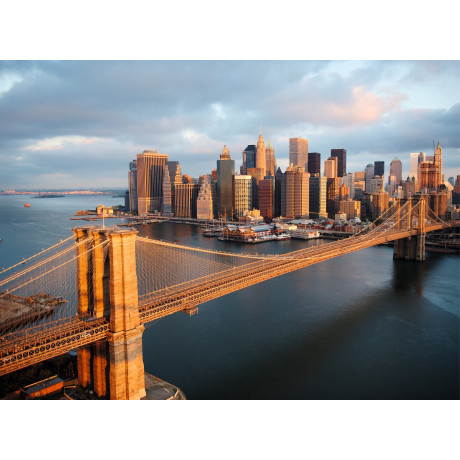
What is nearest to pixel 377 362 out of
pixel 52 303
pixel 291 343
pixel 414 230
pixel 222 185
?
pixel 291 343

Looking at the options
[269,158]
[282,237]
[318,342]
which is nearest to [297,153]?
[269,158]

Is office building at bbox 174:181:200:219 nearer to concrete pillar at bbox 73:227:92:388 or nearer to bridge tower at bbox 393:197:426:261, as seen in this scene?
bridge tower at bbox 393:197:426:261

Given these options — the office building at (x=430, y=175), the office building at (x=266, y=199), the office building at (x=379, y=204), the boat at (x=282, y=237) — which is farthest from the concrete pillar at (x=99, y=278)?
the office building at (x=430, y=175)

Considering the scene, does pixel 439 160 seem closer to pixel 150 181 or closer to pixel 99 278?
pixel 150 181

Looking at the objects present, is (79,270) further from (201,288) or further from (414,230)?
(414,230)

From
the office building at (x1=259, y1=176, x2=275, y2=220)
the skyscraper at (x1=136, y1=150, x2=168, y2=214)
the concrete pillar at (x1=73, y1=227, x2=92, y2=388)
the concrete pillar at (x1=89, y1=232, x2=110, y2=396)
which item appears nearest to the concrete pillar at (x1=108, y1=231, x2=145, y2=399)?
the concrete pillar at (x1=89, y1=232, x2=110, y2=396)

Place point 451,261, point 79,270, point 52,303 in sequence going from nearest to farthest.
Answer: point 79,270 < point 52,303 < point 451,261

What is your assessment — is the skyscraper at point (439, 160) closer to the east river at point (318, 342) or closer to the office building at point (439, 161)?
the office building at point (439, 161)
